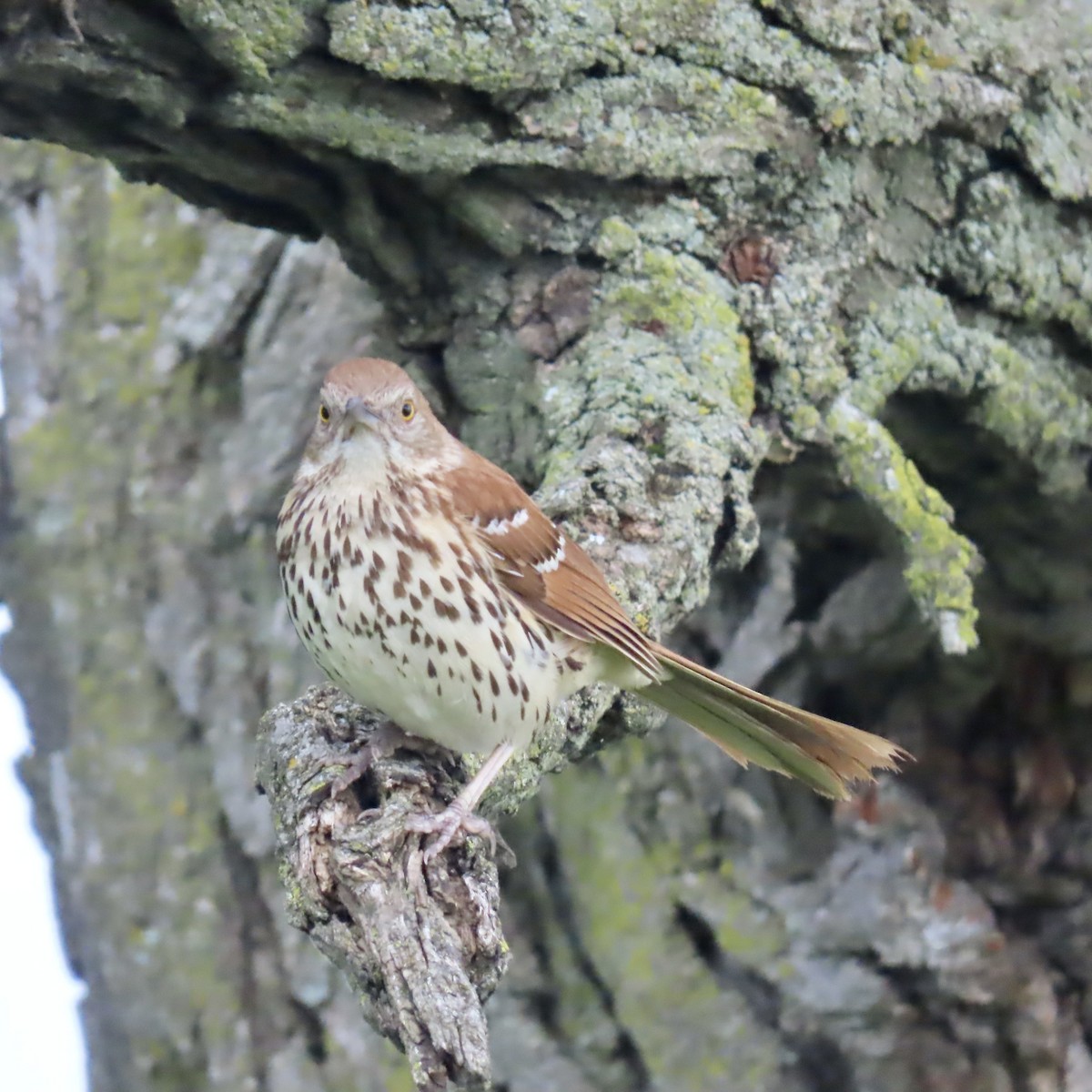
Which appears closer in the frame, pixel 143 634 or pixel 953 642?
pixel 953 642

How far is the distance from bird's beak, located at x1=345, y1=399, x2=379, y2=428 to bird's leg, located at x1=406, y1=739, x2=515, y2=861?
Result: 692 mm

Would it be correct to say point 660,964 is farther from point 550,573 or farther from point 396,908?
point 396,908

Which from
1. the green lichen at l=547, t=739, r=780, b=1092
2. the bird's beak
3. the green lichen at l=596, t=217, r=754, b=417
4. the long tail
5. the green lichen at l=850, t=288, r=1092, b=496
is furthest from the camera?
the green lichen at l=547, t=739, r=780, b=1092

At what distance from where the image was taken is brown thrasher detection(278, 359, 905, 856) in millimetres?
2781

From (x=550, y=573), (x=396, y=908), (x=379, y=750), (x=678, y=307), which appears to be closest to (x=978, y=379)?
(x=678, y=307)

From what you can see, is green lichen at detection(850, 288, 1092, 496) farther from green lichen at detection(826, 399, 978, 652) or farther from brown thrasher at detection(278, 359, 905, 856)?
brown thrasher at detection(278, 359, 905, 856)

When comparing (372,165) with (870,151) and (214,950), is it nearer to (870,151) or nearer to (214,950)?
(870,151)

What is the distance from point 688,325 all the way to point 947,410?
0.94 meters

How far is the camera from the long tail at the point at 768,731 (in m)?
2.87

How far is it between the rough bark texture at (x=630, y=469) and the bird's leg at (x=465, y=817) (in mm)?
107

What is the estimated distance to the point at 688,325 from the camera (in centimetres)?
326

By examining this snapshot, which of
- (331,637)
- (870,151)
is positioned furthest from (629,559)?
(870,151)

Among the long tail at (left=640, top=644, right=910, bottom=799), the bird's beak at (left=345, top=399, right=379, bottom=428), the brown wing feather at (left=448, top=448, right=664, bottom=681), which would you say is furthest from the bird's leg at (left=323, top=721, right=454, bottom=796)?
the bird's beak at (left=345, top=399, right=379, bottom=428)

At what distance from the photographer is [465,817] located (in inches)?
92.6
